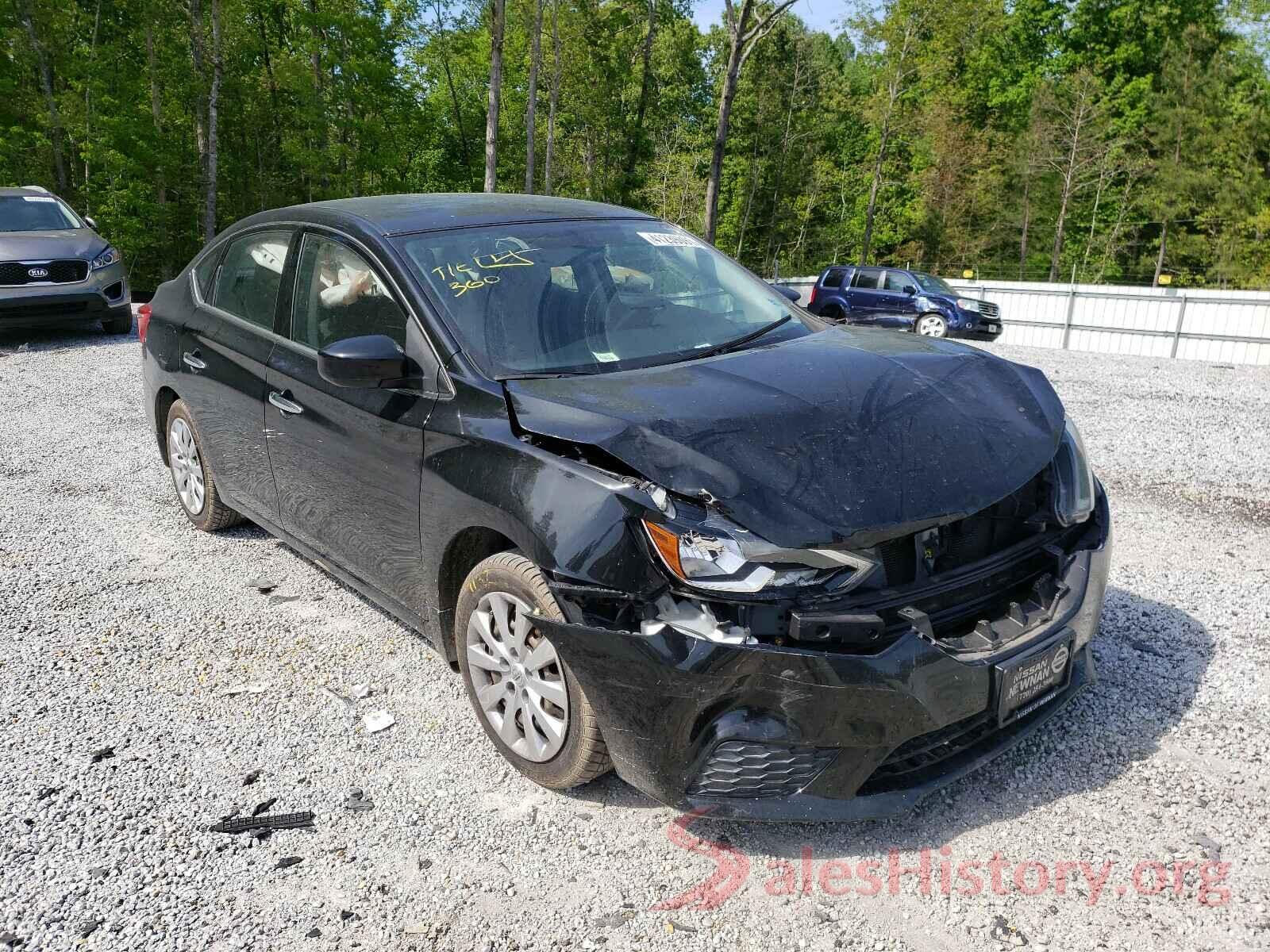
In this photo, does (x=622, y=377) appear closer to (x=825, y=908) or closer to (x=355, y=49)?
(x=825, y=908)

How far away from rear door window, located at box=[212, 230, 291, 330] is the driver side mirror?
3.82ft

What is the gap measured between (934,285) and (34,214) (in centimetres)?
1736

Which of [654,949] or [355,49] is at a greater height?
[355,49]

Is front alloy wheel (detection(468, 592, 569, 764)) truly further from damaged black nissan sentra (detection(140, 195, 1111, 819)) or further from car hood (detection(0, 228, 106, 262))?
car hood (detection(0, 228, 106, 262))

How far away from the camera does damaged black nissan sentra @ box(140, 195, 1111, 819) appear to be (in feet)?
7.86

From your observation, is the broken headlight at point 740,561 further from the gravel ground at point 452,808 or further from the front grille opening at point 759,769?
the gravel ground at point 452,808

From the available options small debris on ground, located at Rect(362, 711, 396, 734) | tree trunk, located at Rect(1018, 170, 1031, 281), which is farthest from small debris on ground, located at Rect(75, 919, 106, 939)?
tree trunk, located at Rect(1018, 170, 1031, 281)

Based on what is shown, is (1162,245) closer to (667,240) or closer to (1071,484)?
(667,240)

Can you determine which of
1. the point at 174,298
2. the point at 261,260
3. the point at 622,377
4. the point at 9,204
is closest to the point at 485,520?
the point at 622,377

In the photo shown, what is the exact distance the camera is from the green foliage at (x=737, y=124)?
29.1 metres

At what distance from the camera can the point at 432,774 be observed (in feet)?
10.1

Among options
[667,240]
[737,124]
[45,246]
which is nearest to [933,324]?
[45,246]

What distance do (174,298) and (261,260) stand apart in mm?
1135

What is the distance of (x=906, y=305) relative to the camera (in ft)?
69.8
